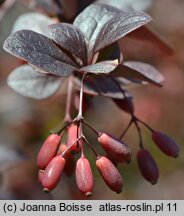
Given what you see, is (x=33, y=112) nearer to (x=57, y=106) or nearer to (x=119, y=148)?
(x=57, y=106)

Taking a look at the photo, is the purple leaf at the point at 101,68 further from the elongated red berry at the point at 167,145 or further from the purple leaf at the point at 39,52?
the elongated red berry at the point at 167,145

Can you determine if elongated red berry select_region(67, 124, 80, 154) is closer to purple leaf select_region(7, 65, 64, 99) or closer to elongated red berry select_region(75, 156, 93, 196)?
elongated red berry select_region(75, 156, 93, 196)

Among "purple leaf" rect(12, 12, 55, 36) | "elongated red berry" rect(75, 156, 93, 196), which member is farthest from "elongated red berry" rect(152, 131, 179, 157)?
"purple leaf" rect(12, 12, 55, 36)

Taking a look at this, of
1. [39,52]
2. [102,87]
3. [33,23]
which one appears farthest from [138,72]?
[33,23]

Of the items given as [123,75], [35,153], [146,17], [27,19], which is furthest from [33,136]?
[146,17]

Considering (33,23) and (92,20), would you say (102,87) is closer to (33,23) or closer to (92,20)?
(92,20)

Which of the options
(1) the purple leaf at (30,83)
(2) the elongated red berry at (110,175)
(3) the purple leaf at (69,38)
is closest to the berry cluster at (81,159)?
(2) the elongated red berry at (110,175)
